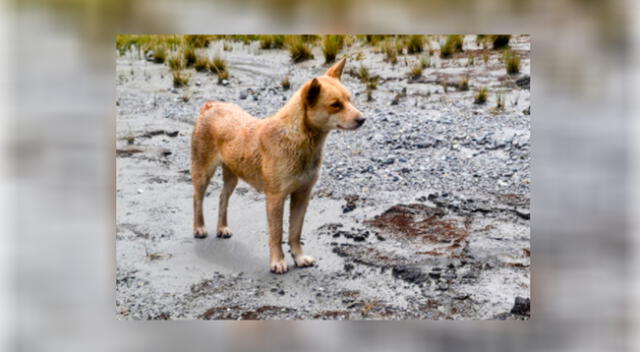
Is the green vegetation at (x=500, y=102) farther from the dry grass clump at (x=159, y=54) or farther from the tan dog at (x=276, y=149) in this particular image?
the dry grass clump at (x=159, y=54)

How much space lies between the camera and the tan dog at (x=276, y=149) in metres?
4.05

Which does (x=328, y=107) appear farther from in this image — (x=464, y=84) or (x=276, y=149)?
(x=464, y=84)

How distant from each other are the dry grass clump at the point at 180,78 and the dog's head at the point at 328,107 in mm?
678

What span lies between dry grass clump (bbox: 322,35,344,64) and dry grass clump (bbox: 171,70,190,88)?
2.25 ft

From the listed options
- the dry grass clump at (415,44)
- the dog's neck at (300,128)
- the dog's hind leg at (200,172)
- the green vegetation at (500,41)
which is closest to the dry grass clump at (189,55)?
the dog's hind leg at (200,172)

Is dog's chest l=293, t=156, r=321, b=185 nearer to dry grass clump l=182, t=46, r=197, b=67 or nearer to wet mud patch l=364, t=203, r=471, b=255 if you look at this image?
wet mud patch l=364, t=203, r=471, b=255

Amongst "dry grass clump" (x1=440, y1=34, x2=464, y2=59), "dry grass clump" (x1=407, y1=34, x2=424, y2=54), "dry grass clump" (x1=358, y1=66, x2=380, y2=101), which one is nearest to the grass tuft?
"dry grass clump" (x1=358, y1=66, x2=380, y2=101)

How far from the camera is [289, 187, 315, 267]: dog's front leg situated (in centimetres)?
430
